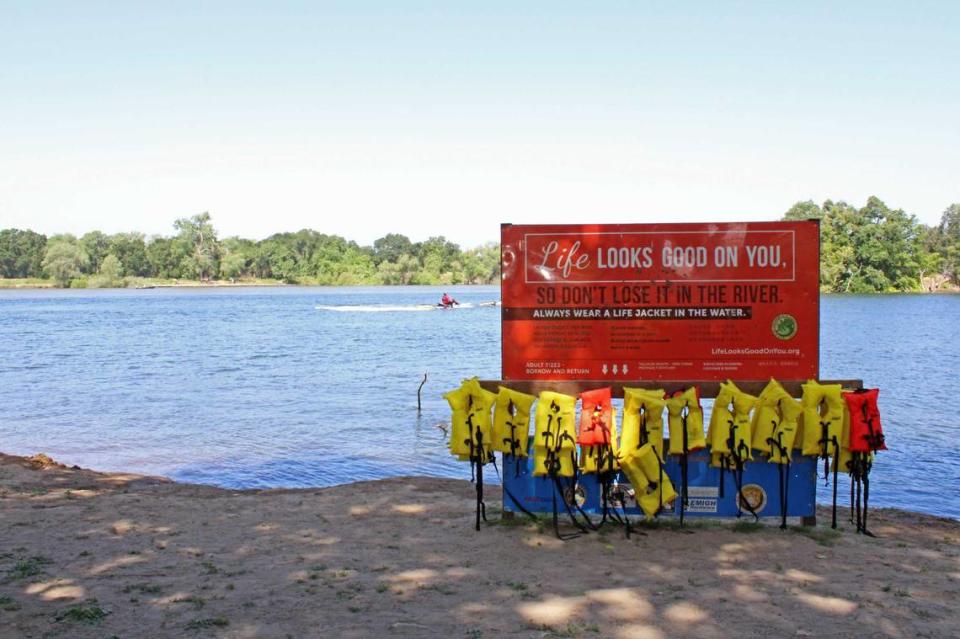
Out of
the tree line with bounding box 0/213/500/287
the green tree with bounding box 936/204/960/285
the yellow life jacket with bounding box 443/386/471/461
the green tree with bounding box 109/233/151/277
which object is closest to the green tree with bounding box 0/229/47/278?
the tree line with bounding box 0/213/500/287

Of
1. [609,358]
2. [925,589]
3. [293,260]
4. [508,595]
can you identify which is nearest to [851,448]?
[925,589]

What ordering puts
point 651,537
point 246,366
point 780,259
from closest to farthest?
point 651,537, point 780,259, point 246,366

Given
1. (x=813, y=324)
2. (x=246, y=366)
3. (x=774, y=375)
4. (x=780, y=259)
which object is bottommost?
(x=246, y=366)

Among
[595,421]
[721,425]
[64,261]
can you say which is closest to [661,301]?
[721,425]

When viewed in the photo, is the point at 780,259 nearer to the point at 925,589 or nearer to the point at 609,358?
the point at 609,358

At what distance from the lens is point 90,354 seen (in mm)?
43125

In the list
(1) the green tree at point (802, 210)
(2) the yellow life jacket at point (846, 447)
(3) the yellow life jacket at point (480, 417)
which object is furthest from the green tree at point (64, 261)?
(2) the yellow life jacket at point (846, 447)

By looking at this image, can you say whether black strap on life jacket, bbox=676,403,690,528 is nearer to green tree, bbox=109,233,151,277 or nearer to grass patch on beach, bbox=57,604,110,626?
grass patch on beach, bbox=57,604,110,626

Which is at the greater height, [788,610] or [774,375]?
[774,375]

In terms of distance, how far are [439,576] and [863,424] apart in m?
3.85

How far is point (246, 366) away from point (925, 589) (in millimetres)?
35040

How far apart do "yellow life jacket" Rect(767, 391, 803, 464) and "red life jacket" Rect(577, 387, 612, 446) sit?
4.76ft

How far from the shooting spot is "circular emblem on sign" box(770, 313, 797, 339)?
7613mm

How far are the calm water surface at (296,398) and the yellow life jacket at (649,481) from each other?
6.25m
